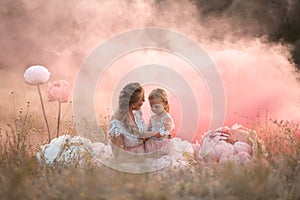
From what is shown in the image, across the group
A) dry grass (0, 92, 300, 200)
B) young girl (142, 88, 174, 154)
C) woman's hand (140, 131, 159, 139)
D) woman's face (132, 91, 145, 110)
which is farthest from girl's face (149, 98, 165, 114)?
dry grass (0, 92, 300, 200)

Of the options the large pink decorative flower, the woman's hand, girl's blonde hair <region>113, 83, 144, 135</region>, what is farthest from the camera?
the large pink decorative flower

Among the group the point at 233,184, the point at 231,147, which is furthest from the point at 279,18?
the point at 233,184

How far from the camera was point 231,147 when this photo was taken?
6.13m

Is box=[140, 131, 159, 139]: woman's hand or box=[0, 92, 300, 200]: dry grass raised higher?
box=[140, 131, 159, 139]: woman's hand

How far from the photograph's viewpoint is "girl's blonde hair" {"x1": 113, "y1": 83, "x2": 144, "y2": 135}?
19.5 ft

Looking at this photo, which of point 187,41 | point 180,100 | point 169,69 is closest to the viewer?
point 180,100

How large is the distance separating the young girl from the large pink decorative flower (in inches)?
50.0

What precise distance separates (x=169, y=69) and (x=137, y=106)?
1.80 metres

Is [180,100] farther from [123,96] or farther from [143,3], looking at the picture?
[143,3]

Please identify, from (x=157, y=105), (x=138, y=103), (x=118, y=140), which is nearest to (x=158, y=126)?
(x=157, y=105)

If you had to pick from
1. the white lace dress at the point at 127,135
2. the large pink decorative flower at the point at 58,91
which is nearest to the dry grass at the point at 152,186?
the white lace dress at the point at 127,135

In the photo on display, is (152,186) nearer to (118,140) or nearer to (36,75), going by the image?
(118,140)

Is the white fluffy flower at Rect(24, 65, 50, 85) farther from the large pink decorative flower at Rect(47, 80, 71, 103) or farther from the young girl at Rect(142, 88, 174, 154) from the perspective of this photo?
the young girl at Rect(142, 88, 174, 154)

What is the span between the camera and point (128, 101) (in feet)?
19.6
